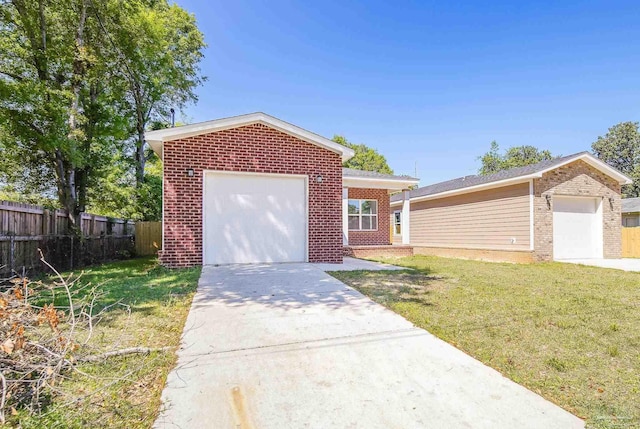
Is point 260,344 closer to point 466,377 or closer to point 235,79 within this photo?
point 466,377

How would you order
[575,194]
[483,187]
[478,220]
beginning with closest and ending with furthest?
[575,194], [483,187], [478,220]

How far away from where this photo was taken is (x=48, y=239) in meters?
7.91

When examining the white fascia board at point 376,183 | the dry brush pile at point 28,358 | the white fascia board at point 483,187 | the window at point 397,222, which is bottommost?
the dry brush pile at point 28,358

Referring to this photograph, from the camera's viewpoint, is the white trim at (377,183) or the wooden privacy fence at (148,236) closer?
the white trim at (377,183)

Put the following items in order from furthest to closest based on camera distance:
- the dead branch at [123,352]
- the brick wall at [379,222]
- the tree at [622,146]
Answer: the tree at [622,146]
the brick wall at [379,222]
the dead branch at [123,352]

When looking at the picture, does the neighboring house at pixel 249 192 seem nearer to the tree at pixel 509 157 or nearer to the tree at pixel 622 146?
the tree at pixel 509 157

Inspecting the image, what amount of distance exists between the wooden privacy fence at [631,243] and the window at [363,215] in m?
10.9

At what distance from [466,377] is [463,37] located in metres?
14.3

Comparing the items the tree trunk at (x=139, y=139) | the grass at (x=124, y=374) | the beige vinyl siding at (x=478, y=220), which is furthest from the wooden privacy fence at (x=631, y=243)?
the tree trunk at (x=139, y=139)

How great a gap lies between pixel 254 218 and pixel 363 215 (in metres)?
7.72

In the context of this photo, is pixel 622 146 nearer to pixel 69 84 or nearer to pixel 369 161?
pixel 369 161

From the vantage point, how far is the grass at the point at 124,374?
1996 mm

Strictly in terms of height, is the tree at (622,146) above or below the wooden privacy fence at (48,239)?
above

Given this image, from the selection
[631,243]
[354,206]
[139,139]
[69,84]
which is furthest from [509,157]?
[69,84]
